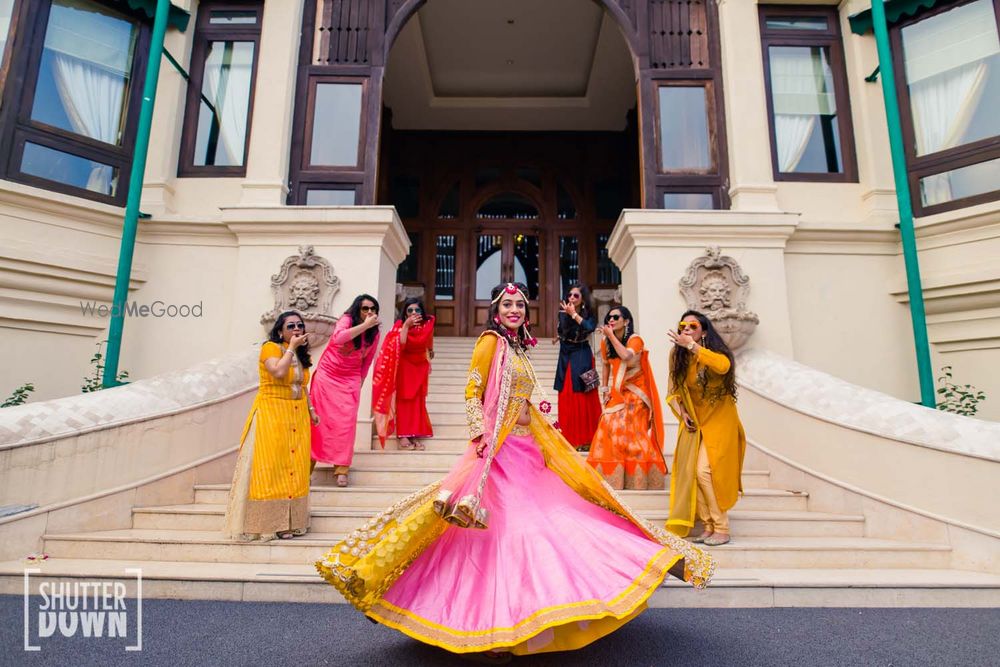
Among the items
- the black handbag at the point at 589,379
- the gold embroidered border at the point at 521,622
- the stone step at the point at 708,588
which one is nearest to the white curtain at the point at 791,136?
the black handbag at the point at 589,379

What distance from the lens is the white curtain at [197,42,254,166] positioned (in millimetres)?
7699

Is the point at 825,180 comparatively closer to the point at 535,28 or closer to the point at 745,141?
the point at 745,141

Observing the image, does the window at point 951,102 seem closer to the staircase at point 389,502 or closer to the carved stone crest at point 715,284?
the carved stone crest at point 715,284

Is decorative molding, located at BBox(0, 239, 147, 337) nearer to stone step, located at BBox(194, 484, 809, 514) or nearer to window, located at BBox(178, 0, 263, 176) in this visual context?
window, located at BBox(178, 0, 263, 176)

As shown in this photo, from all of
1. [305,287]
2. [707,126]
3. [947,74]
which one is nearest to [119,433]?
[305,287]

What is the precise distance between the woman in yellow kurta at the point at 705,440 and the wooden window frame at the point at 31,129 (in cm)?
699

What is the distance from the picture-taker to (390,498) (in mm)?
4480

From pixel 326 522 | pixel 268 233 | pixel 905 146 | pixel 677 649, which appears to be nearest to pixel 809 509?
pixel 677 649

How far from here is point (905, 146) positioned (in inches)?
284

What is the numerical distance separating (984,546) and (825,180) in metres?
5.07

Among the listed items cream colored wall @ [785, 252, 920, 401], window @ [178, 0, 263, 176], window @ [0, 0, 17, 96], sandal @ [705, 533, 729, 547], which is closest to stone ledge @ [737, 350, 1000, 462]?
cream colored wall @ [785, 252, 920, 401]

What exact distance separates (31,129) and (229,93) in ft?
7.54

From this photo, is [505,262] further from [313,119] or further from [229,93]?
[229,93]

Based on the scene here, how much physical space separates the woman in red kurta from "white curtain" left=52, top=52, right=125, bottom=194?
4505 mm
